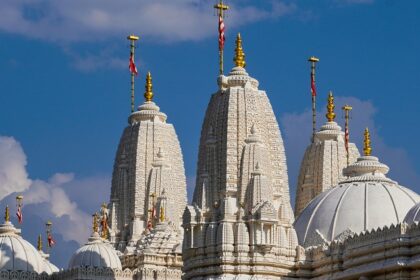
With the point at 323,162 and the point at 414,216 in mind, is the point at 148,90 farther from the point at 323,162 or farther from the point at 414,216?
the point at 414,216

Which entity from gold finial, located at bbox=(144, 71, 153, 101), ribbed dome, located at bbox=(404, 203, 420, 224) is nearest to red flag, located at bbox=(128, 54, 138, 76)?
gold finial, located at bbox=(144, 71, 153, 101)

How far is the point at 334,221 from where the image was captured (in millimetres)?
74312

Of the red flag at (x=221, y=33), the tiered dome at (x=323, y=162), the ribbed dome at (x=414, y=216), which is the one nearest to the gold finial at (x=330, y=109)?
the tiered dome at (x=323, y=162)

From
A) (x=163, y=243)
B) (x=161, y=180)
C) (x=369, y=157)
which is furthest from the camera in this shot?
(x=161, y=180)

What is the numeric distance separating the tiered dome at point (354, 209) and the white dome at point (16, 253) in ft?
58.2

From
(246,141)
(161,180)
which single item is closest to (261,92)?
(246,141)

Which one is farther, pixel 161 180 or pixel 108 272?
pixel 161 180

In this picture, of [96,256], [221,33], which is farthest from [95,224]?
[221,33]

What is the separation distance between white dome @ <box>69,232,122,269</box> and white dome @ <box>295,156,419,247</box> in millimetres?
11777

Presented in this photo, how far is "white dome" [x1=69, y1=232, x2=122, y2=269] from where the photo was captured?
270 ft

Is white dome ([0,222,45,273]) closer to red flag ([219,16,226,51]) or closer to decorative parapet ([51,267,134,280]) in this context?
decorative parapet ([51,267,134,280])

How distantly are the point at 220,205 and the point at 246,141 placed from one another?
3.53 meters

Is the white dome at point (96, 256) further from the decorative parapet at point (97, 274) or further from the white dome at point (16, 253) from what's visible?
the white dome at point (16, 253)

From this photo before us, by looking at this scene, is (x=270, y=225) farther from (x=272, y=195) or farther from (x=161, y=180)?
(x=161, y=180)
